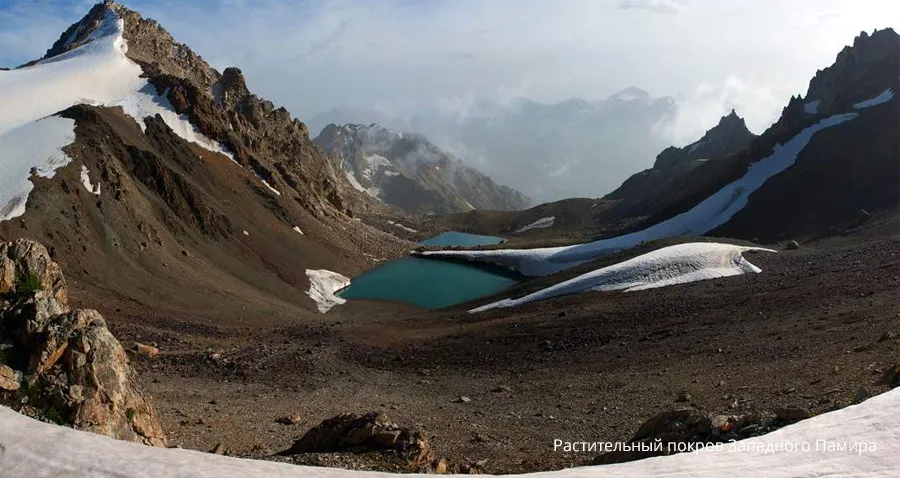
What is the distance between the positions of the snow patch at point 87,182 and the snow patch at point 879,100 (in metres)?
82.5

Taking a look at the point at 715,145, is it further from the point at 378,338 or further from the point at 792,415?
the point at 792,415

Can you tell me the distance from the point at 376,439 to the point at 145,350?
1716cm

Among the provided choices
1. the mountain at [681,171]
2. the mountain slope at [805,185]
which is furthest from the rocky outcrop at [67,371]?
the mountain at [681,171]

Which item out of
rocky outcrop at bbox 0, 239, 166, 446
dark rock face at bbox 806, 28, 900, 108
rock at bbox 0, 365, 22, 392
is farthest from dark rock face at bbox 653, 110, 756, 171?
rock at bbox 0, 365, 22, 392

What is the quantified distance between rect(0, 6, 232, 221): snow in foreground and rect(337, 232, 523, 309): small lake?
2494 centimetres

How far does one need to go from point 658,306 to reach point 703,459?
21.1 metres

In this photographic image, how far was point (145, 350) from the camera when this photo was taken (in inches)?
968

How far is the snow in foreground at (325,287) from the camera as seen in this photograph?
186ft

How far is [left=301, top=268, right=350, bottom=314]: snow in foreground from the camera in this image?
5662 cm

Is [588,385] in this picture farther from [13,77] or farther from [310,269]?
[13,77]

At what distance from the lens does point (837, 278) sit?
27422 mm

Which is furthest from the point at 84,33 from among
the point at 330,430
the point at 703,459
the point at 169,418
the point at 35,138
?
the point at 703,459

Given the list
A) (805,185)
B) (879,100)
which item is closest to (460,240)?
(805,185)

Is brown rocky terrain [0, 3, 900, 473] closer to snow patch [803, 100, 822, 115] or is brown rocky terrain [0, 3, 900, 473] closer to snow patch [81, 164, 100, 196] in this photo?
snow patch [81, 164, 100, 196]
